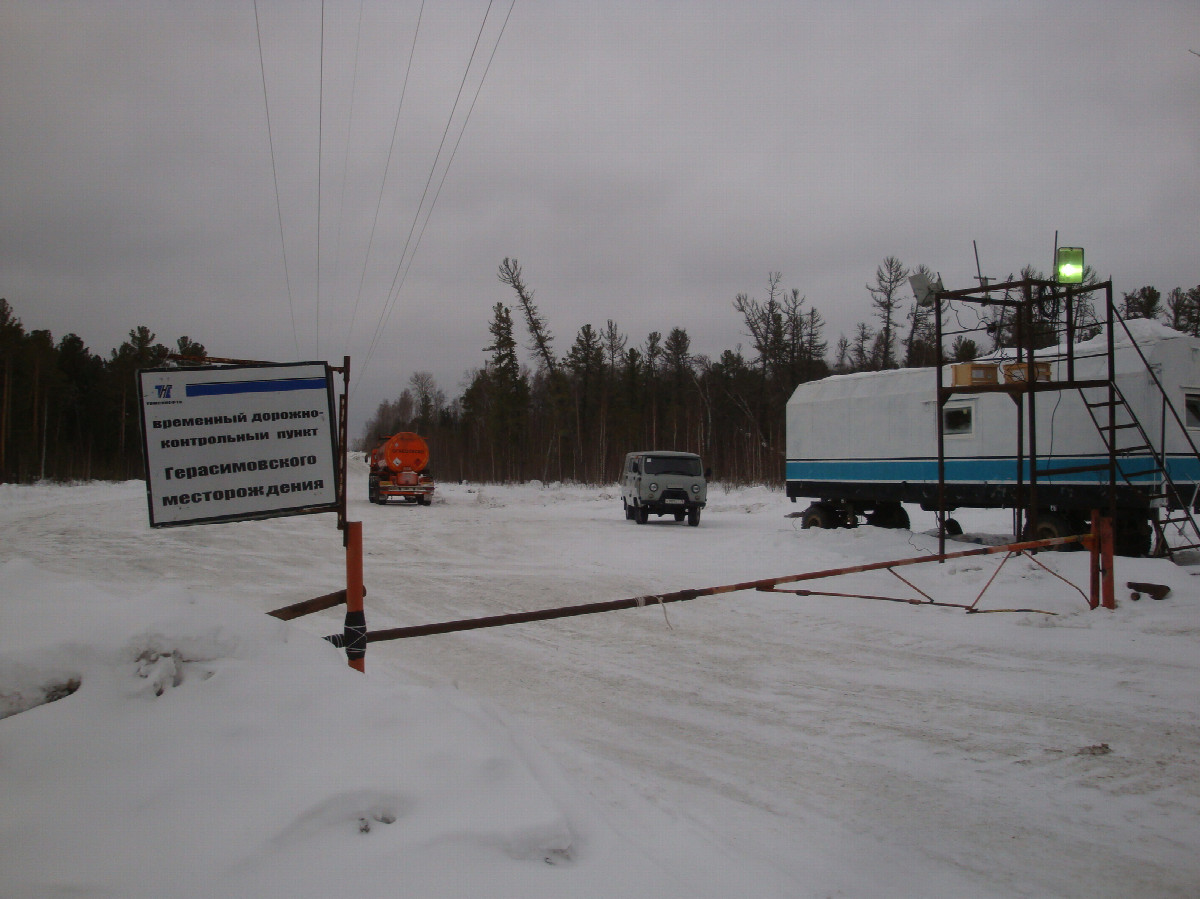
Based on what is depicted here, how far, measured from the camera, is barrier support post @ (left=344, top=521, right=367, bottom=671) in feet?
14.0

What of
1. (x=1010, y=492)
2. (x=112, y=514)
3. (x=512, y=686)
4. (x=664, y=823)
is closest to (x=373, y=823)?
(x=664, y=823)

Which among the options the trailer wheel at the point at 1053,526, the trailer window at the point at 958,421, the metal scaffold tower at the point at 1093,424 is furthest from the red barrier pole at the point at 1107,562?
the trailer window at the point at 958,421

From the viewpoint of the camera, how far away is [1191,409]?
13930 millimetres

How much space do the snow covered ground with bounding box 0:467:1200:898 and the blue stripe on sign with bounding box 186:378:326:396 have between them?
130 centimetres

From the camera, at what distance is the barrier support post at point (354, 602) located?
4.28 m

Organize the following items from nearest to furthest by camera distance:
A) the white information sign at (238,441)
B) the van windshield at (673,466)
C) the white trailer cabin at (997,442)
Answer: the white information sign at (238,441) → the white trailer cabin at (997,442) → the van windshield at (673,466)

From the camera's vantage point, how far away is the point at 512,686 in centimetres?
640

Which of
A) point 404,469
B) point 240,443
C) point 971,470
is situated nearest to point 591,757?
point 240,443

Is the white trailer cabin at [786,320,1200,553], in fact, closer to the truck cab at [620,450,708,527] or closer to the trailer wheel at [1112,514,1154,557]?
the trailer wheel at [1112,514,1154,557]

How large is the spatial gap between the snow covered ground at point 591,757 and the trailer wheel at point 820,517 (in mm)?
10708

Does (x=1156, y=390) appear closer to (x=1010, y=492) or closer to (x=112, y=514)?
(x=1010, y=492)

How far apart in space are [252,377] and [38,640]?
86.1 inches

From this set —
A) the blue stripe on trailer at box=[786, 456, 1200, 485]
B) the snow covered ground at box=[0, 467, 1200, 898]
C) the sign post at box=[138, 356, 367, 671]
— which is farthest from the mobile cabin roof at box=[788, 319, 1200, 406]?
the sign post at box=[138, 356, 367, 671]

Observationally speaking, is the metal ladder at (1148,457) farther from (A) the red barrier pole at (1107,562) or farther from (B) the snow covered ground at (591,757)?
(B) the snow covered ground at (591,757)
